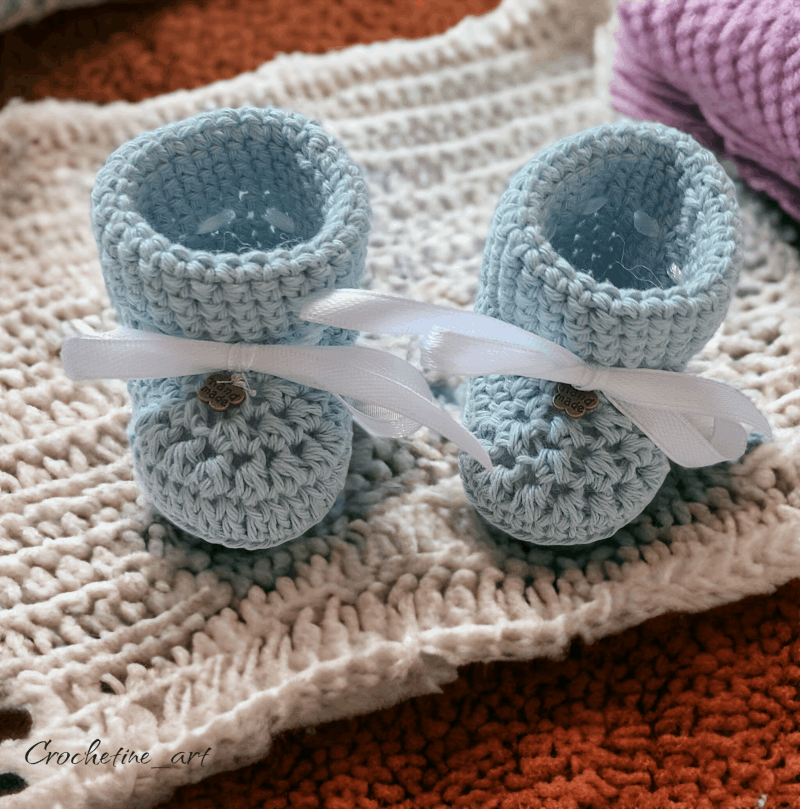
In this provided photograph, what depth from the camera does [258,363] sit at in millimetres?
659

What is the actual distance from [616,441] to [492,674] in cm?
22

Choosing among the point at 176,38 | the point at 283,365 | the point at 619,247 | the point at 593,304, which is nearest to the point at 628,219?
the point at 619,247

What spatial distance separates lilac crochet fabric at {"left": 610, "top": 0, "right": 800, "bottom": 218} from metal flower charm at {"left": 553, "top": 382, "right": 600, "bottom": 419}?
13.2 inches

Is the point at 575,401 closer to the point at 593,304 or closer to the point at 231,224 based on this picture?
the point at 593,304

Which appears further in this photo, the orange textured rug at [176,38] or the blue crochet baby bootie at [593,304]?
the orange textured rug at [176,38]

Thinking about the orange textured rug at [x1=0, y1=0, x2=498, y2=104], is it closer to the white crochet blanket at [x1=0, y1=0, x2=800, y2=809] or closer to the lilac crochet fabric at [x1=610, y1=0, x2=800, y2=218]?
the white crochet blanket at [x1=0, y1=0, x2=800, y2=809]

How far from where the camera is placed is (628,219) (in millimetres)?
766

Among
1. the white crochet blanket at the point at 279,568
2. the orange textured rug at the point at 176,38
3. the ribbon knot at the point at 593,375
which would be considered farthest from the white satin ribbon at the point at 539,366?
the orange textured rug at the point at 176,38

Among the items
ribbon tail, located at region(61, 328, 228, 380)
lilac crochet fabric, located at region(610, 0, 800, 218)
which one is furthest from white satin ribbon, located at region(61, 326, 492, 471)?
lilac crochet fabric, located at region(610, 0, 800, 218)

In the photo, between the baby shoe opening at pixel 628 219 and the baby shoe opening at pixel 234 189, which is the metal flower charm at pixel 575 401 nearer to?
the baby shoe opening at pixel 628 219

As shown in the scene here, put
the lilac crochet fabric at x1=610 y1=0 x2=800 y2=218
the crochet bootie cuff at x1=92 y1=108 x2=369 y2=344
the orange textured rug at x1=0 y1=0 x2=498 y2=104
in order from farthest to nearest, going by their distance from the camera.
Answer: the orange textured rug at x1=0 y1=0 x2=498 y2=104 < the lilac crochet fabric at x1=610 y1=0 x2=800 y2=218 < the crochet bootie cuff at x1=92 y1=108 x2=369 y2=344

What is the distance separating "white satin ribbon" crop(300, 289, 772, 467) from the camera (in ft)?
2.19

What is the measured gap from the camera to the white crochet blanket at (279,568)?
69 centimetres

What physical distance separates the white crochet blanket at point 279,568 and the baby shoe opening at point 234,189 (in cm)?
17
